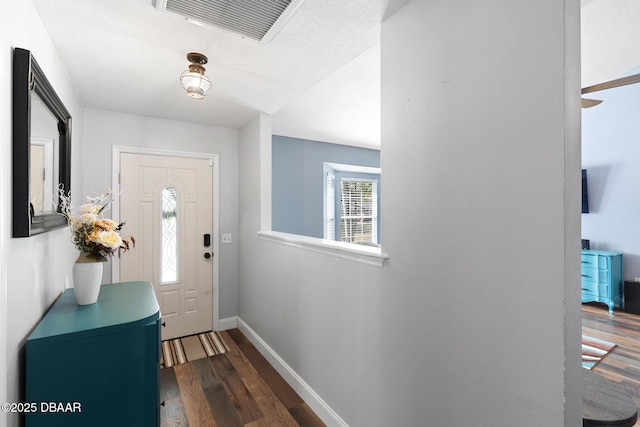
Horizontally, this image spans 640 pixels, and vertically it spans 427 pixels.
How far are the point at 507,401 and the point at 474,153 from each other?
0.87m

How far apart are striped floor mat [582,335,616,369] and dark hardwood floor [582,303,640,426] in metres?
0.04

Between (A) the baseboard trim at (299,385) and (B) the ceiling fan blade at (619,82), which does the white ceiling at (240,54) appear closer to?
(B) the ceiling fan blade at (619,82)

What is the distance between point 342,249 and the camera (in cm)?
176

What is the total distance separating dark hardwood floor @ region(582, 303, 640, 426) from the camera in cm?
249

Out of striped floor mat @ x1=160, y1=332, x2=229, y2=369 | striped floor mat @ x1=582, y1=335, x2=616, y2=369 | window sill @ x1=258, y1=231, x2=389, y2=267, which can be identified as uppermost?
window sill @ x1=258, y1=231, x2=389, y2=267

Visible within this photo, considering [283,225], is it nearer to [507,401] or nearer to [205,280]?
[205,280]

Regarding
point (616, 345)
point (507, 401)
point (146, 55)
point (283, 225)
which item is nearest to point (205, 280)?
point (283, 225)

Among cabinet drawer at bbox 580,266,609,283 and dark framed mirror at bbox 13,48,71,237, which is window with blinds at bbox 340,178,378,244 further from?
dark framed mirror at bbox 13,48,71,237

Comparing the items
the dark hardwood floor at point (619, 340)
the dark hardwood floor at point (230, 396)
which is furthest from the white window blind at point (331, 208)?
the dark hardwood floor at point (619, 340)

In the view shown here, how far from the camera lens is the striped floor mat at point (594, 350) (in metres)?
2.76

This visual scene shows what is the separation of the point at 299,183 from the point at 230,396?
289 cm

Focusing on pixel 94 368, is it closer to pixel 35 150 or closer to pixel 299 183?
pixel 35 150

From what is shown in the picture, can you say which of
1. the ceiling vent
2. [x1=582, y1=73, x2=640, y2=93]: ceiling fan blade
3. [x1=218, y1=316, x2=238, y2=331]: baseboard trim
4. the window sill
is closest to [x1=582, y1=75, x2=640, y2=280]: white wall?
[x1=582, y1=73, x2=640, y2=93]: ceiling fan blade

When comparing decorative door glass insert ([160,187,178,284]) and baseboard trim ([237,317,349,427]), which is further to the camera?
decorative door glass insert ([160,187,178,284])
